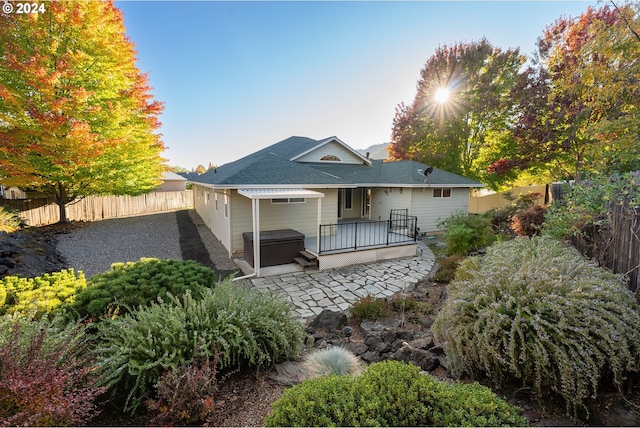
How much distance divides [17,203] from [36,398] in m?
17.3

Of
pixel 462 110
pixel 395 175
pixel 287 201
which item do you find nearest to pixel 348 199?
pixel 395 175

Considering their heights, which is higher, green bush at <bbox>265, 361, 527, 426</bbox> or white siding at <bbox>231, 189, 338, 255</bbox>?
white siding at <bbox>231, 189, 338, 255</bbox>

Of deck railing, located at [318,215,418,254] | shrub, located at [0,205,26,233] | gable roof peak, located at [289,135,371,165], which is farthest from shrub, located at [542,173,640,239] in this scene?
shrub, located at [0,205,26,233]

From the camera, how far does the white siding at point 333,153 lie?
1470cm

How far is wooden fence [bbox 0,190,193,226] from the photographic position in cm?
1257

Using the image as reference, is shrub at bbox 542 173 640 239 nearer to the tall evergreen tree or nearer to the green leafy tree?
the tall evergreen tree

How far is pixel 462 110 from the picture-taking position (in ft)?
63.7

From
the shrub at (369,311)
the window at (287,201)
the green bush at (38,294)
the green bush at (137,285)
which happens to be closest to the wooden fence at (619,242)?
the shrub at (369,311)

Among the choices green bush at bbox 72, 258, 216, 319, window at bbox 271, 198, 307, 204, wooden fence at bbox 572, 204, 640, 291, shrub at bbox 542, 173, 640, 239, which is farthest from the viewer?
window at bbox 271, 198, 307, 204

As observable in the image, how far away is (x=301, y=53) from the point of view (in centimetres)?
943

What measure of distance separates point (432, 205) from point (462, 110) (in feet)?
33.7

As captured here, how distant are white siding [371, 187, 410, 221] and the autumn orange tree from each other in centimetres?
1272

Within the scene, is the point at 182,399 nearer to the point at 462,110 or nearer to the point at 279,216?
the point at 279,216

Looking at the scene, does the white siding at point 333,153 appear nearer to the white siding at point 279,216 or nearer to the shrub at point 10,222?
the white siding at point 279,216
